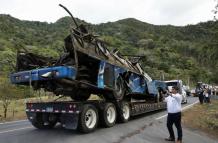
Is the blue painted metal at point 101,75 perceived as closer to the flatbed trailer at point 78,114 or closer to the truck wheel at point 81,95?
the flatbed trailer at point 78,114

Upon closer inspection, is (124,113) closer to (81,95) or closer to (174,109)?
(81,95)

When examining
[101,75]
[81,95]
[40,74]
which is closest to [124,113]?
[81,95]

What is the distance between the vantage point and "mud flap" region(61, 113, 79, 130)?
12.5m

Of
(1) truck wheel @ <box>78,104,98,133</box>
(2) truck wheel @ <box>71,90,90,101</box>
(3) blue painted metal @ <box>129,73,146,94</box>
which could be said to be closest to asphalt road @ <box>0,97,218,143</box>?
(1) truck wheel @ <box>78,104,98,133</box>

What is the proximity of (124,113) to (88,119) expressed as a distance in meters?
3.09

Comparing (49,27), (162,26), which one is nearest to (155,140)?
(49,27)

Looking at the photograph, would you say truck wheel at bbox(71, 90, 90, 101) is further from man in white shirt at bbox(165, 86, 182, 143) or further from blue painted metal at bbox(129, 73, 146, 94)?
man in white shirt at bbox(165, 86, 182, 143)

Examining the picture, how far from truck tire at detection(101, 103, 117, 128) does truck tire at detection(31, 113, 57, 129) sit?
1850 mm

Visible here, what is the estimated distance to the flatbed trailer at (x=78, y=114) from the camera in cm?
1258

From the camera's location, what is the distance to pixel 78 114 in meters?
12.5

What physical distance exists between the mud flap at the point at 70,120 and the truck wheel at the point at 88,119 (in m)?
0.16

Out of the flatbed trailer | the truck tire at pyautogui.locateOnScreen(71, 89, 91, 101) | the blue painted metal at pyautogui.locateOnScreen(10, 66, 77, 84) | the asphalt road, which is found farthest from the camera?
the truck tire at pyautogui.locateOnScreen(71, 89, 91, 101)

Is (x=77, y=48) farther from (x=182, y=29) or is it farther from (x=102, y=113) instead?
(x=182, y=29)

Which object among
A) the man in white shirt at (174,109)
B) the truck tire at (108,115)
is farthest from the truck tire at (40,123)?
the man in white shirt at (174,109)
